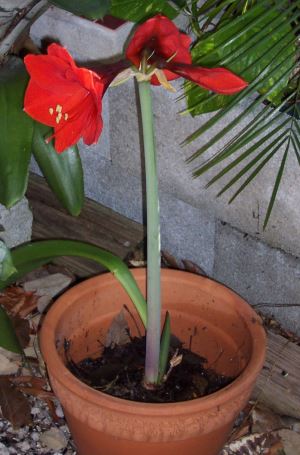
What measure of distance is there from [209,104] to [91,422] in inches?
23.8

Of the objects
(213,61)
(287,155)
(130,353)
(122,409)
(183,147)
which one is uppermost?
(213,61)

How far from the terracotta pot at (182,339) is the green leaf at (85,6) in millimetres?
496

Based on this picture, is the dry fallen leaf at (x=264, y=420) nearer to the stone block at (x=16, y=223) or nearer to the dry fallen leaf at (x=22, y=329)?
the dry fallen leaf at (x=22, y=329)

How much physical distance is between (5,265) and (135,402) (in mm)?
332

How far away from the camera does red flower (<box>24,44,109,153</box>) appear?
92cm

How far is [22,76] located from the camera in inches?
55.5

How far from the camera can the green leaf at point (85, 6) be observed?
1.28m

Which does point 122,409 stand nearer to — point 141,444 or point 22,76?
point 141,444

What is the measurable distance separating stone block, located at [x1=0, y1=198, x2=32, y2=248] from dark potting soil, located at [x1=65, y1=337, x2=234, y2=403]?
0.46 meters

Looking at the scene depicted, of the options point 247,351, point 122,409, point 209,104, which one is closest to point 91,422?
point 122,409

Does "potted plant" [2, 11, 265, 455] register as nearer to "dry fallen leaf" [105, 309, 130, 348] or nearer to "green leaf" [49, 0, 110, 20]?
"dry fallen leaf" [105, 309, 130, 348]

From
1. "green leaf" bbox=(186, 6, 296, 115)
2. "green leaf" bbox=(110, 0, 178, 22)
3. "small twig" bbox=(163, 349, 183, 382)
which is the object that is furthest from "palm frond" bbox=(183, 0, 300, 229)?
"small twig" bbox=(163, 349, 183, 382)

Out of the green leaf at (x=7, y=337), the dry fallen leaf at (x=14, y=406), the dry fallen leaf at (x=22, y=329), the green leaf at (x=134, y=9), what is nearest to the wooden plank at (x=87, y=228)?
the dry fallen leaf at (x=22, y=329)

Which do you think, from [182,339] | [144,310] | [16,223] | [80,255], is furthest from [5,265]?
[16,223]
